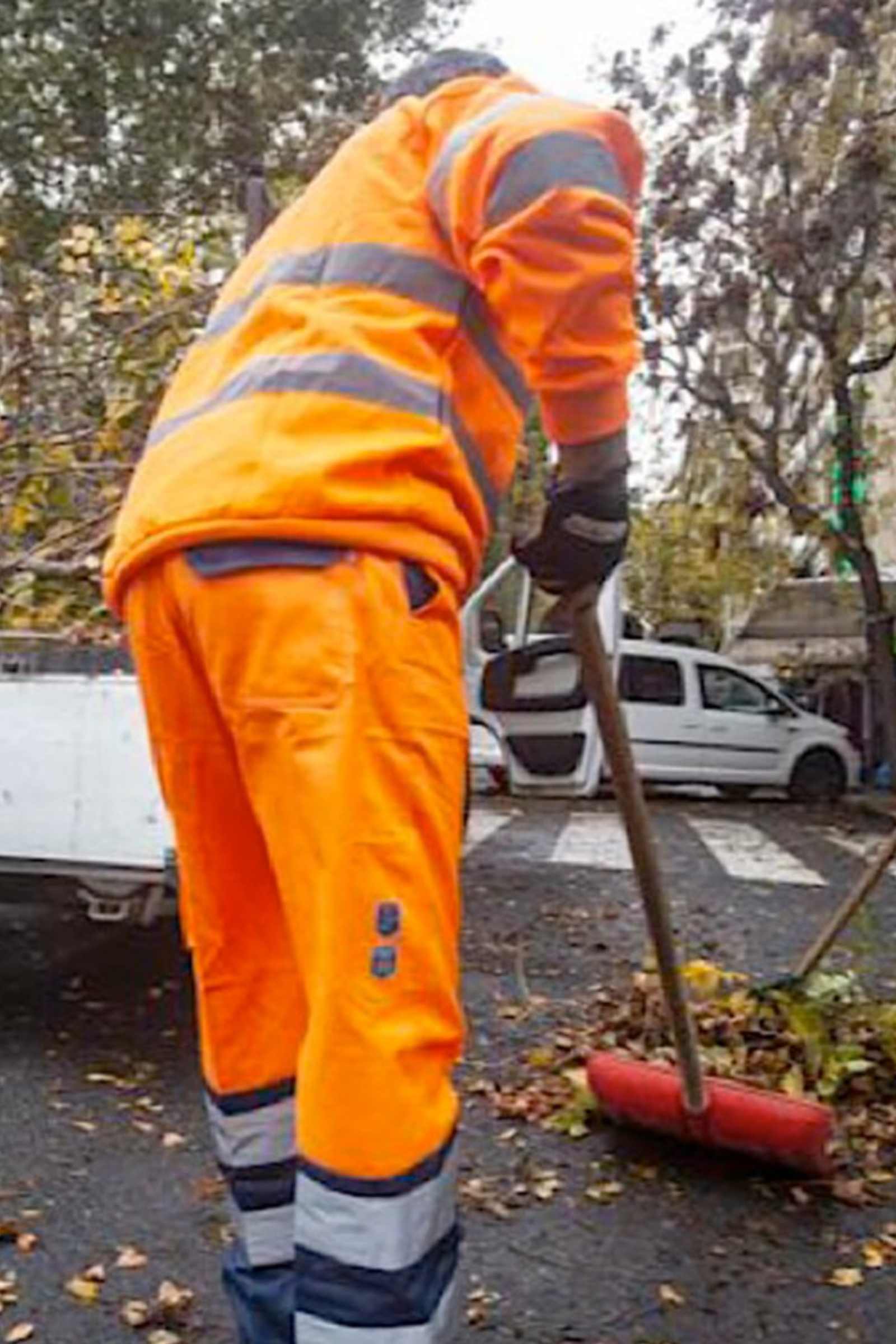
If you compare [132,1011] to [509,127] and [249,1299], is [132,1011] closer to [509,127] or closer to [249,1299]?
[249,1299]

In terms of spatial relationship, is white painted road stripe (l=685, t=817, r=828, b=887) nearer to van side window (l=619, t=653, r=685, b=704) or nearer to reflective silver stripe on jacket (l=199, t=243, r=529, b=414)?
van side window (l=619, t=653, r=685, b=704)

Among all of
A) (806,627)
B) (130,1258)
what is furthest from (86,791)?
(806,627)

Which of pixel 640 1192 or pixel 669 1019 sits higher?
pixel 669 1019

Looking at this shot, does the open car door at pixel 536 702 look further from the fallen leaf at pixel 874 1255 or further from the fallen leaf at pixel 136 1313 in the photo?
the fallen leaf at pixel 136 1313

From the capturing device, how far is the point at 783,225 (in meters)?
13.4

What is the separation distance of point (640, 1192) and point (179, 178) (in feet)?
44.8

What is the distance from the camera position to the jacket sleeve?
5.90 ft

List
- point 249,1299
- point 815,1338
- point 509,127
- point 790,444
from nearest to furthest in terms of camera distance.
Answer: point 509,127 → point 249,1299 → point 815,1338 → point 790,444

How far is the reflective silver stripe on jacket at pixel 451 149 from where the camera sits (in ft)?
6.16

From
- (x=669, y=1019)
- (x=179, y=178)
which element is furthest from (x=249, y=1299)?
(x=179, y=178)

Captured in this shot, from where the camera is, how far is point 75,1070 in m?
4.00

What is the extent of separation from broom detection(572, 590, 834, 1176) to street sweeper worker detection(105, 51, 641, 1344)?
0.62 metres

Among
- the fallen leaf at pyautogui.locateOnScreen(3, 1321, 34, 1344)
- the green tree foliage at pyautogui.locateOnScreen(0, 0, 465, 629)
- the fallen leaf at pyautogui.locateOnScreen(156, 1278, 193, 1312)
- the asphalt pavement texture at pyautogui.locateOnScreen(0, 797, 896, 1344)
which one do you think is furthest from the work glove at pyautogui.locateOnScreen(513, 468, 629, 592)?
the green tree foliage at pyautogui.locateOnScreen(0, 0, 465, 629)

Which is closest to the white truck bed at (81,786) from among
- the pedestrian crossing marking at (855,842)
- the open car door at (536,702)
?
the open car door at (536,702)
